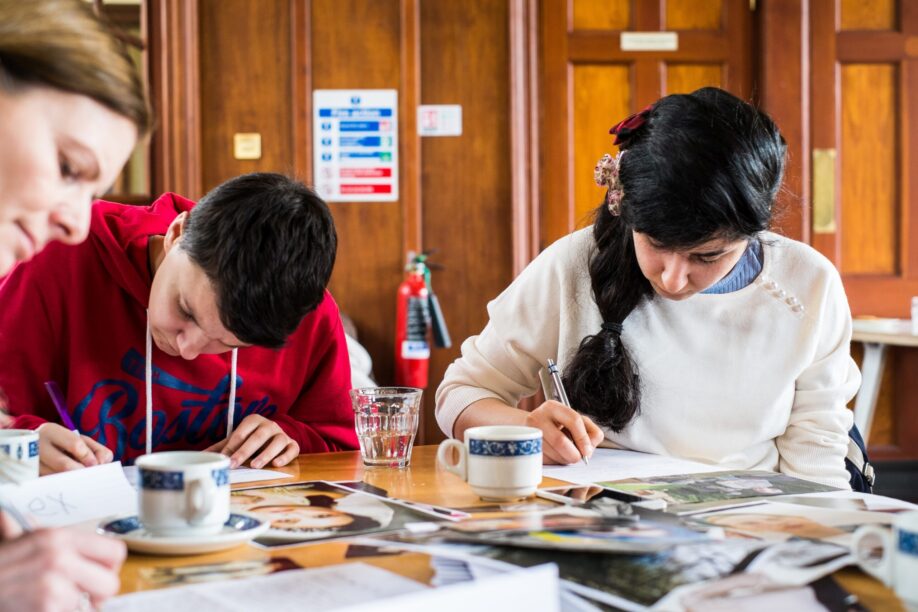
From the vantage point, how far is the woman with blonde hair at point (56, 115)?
876 millimetres

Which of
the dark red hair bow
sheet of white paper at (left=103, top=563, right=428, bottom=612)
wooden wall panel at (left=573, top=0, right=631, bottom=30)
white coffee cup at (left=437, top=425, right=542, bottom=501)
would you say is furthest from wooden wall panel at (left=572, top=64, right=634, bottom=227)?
sheet of white paper at (left=103, top=563, right=428, bottom=612)

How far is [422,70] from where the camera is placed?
151 inches

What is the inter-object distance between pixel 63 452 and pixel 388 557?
0.59 m

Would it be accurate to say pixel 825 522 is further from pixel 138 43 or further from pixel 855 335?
pixel 855 335

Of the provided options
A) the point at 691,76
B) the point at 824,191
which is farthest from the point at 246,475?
the point at 824,191

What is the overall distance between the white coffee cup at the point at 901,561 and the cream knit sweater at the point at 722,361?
770 mm

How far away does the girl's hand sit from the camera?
1338 mm

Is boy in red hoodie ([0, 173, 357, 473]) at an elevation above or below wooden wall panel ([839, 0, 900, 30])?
below

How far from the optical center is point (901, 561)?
757 millimetres

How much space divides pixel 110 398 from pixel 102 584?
2.83 ft

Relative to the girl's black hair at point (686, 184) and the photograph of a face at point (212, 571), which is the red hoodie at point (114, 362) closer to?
the girl's black hair at point (686, 184)

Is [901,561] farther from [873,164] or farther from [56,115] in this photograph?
[873,164]

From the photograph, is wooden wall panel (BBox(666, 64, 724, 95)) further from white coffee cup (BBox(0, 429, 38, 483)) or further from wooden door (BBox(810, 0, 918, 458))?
white coffee cup (BBox(0, 429, 38, 483))

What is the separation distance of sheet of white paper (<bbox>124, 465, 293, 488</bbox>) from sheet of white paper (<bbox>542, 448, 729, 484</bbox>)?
35cm
